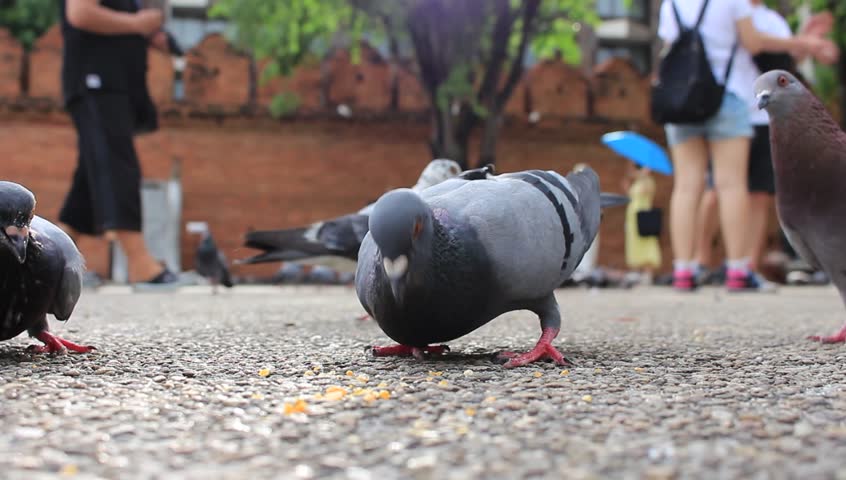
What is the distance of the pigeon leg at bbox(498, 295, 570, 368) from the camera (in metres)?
2.19

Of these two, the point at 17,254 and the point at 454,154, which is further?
the point at 454,154

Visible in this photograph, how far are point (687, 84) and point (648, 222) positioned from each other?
5681mm

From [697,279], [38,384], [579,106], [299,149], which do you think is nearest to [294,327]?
[38,384]

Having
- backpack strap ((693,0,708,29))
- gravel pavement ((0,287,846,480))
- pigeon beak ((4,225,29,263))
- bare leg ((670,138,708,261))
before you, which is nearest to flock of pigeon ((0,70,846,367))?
pigeon beak ((4,225,29,263))

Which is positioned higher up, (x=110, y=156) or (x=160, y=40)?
(x=160, y=40)

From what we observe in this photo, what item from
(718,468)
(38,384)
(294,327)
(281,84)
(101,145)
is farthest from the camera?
(281,84)

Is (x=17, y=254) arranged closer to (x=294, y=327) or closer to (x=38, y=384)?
(x=38, y=384)

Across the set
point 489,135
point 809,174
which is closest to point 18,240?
point 809,174

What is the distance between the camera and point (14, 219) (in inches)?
73.6

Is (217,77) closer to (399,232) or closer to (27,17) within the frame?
(27,17)

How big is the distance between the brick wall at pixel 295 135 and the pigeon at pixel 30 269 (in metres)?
10.5

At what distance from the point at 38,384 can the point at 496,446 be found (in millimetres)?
1103

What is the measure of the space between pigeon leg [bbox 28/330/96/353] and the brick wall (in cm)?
1027

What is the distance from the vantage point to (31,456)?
49.6 inches
